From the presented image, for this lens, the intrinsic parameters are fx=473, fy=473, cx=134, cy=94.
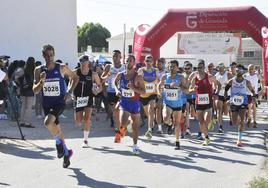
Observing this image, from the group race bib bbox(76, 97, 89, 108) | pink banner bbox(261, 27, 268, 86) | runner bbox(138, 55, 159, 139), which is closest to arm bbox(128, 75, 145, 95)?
race bib bbox(76, 97, 89, 108)

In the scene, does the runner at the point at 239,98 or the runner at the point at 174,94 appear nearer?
the runner at the point at 174,94

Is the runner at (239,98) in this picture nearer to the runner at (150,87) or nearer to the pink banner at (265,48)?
the runner at (150,87)

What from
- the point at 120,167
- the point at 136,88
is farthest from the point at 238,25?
the point at 120,167

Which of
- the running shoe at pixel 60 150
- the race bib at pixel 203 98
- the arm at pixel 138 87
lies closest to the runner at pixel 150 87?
the race bib at pixel 203 98

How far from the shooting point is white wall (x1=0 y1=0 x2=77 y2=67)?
1933cm

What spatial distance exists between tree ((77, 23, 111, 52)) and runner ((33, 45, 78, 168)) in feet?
271

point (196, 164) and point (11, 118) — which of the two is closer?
point (196, 164)

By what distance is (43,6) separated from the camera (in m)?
21.0

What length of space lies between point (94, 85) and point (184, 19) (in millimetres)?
7228

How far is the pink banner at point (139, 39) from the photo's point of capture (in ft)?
58.2

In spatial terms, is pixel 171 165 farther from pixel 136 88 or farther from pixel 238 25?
pixel 238 25

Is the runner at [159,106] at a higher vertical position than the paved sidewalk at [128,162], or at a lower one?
higher

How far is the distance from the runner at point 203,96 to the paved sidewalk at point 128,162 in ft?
1.83

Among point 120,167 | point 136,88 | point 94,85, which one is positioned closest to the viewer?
point 120,167
